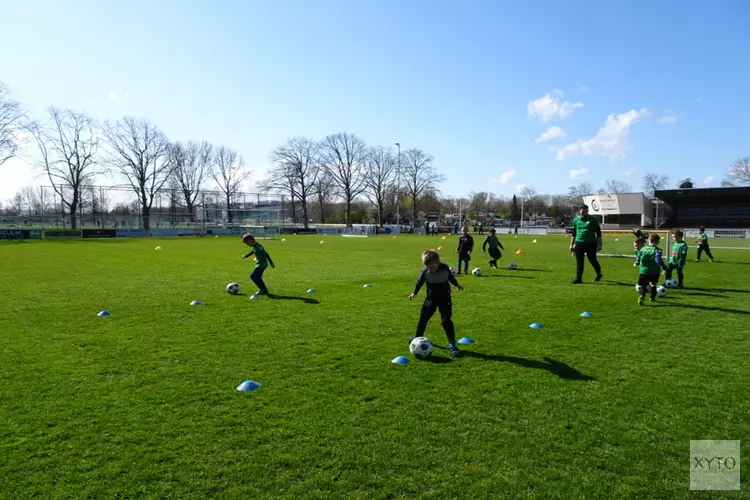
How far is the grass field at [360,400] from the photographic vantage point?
11.8 feet

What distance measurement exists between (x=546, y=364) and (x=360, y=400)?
9.00 ft

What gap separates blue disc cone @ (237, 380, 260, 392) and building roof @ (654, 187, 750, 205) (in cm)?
7494

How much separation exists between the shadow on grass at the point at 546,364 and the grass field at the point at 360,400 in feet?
0.13

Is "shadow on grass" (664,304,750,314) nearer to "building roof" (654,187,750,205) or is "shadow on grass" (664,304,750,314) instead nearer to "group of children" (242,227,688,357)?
"group of children" (242,227,688,357)

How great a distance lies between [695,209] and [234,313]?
261 ft

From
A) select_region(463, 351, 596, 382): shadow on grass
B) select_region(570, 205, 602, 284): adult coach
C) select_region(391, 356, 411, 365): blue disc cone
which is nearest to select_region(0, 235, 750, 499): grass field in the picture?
select_region(463, 351, 596, 382): shadow on grass

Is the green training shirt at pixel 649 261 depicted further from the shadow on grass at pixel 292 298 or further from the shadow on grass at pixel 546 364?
the shadow on grass at pixel 292 298

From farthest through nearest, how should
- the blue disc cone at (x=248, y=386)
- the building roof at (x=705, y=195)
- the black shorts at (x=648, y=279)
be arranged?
the building roof at (x=705, y=195), the black shorts at (x=648, y=279), the blue disc cone at (x=248, y=386)

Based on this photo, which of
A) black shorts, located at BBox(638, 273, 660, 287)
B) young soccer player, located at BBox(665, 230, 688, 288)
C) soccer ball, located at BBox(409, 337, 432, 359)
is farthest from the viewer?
young soccer player, located at BBox(665, 230, 688, 288)

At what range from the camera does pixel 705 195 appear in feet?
217

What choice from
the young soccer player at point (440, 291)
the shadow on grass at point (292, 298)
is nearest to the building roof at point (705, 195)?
the shadow on grass at point (292, 298)

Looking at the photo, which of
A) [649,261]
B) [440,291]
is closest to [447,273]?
[440,291]

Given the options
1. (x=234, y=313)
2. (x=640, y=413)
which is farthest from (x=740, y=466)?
(x=234, y=313)

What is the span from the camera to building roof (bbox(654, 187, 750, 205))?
64188mm
